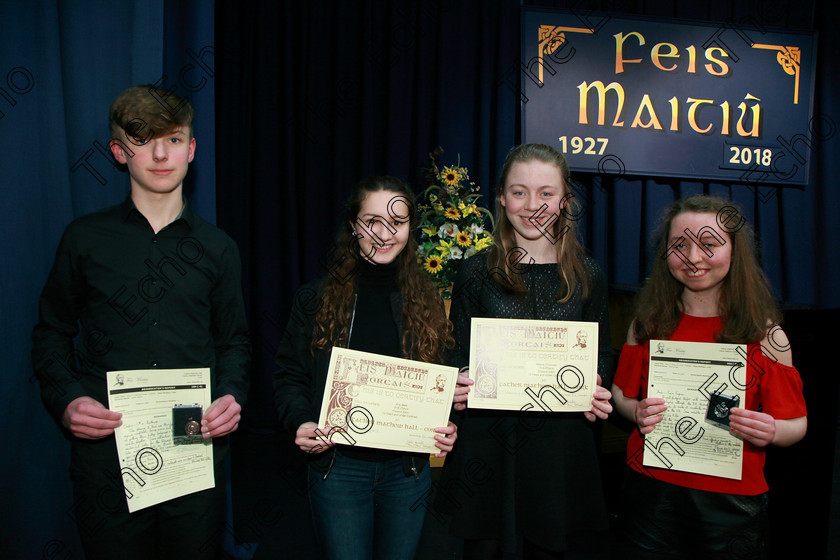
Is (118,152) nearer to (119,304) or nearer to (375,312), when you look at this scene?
(119,304)

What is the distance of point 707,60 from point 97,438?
5.27 m

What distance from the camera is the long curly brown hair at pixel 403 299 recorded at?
1612 mm

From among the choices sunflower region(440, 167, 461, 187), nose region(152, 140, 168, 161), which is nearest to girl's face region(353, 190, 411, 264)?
nose region(152, 140, 168, 161)

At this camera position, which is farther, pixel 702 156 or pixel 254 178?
pixel 702 156

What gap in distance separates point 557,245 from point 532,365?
401 mm

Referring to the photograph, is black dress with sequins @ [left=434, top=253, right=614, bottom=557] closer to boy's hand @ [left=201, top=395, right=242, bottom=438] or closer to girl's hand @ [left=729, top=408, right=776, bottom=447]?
girl's hand @ [left=729, top=408, right=776, bottom=447]

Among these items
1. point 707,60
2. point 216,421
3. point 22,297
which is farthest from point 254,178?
point 707,60

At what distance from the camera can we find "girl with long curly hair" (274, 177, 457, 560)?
153 centimetres

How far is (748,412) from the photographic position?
4.88 ft

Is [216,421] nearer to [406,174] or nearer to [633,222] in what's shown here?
[406,174]

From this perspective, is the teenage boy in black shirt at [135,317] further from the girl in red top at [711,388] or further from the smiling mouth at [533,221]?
the girl in red top at [711,388]

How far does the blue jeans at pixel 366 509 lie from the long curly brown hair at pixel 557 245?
2.17ft

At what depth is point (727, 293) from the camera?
1628 millimetres

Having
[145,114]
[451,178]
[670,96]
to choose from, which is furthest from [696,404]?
[670,96]
